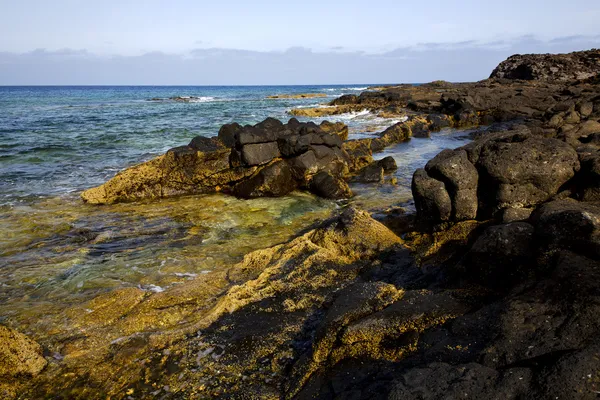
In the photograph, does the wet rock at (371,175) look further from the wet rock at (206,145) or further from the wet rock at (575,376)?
the wet rock at (575,376)

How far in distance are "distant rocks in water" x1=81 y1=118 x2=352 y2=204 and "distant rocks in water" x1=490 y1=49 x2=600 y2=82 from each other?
161ft

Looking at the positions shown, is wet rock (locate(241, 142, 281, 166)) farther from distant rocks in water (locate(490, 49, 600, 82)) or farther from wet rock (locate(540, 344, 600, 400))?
distant rocks in water (locate(490, 49, 600, 82))

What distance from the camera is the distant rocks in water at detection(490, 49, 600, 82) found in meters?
50.0

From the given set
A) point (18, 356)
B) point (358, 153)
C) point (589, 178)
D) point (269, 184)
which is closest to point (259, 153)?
point (269, 184)

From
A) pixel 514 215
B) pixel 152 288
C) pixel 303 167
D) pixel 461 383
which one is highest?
pixel 514 215

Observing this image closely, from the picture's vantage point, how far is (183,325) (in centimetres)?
514

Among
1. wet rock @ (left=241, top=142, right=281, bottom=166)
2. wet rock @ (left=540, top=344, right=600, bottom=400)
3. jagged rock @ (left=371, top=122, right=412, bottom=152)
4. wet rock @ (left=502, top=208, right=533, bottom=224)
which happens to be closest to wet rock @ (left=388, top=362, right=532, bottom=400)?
wet rock @ (left=540, top=344, right=600, bottom=400)

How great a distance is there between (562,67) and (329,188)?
A: 54.0 meters

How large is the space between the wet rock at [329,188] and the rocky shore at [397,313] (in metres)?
2.92

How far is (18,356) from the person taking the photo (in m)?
4.33

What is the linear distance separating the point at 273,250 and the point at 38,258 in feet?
14.4

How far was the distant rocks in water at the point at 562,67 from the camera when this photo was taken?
1969 inches

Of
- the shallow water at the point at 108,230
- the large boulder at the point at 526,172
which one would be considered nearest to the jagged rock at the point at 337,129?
the shallow water at the point at 108,230

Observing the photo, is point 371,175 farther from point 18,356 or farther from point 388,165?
point 18,356
